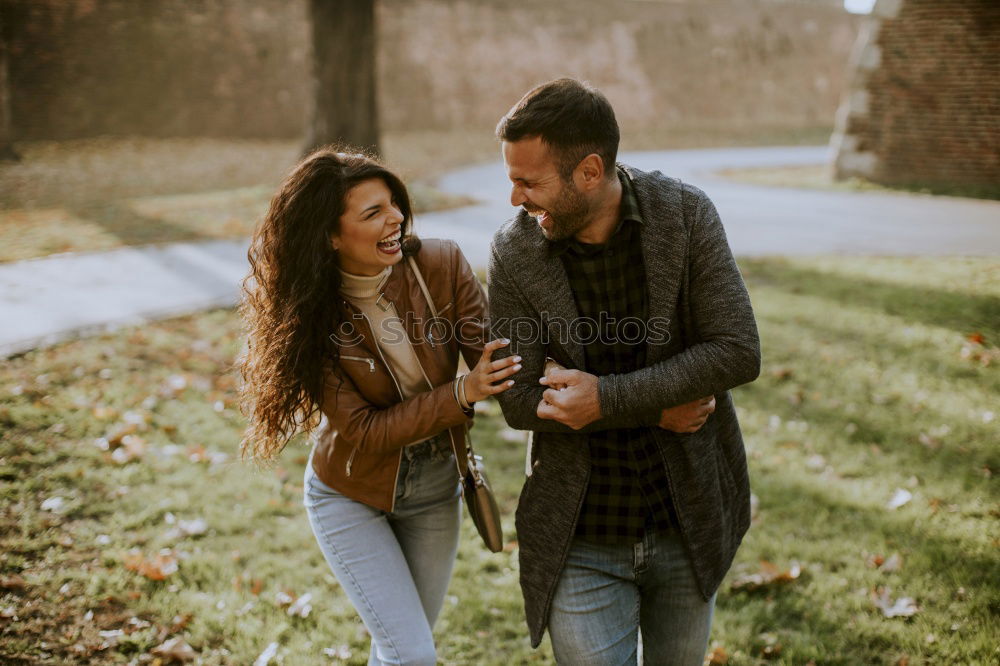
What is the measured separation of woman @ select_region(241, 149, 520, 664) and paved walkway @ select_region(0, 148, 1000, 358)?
15.2 ft

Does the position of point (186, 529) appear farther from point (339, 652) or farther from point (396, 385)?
point (396, 385)

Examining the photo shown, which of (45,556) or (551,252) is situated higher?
(551,252)

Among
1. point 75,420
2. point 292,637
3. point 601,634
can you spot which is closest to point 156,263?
point 75,420

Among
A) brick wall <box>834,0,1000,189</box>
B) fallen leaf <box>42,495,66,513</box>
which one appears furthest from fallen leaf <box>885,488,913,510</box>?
brick wall <box>834,0,1000,189</box>

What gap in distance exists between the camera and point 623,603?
2.24 m

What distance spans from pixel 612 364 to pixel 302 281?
1.03m

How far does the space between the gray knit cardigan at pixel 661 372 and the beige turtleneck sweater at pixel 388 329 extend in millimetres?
382

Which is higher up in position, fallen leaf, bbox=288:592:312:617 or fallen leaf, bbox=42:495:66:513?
fallen leaf, bbox=42:495:66:513

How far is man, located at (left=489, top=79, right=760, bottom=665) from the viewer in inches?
83.0

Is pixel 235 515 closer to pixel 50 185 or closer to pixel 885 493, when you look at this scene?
pixel 885 493

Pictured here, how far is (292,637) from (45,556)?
146 centimetres

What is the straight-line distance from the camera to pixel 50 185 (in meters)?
13.6

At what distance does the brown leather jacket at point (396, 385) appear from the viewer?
7.80 ft

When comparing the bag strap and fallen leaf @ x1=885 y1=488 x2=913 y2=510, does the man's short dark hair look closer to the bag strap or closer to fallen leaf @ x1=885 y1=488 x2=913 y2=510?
the bag strap
